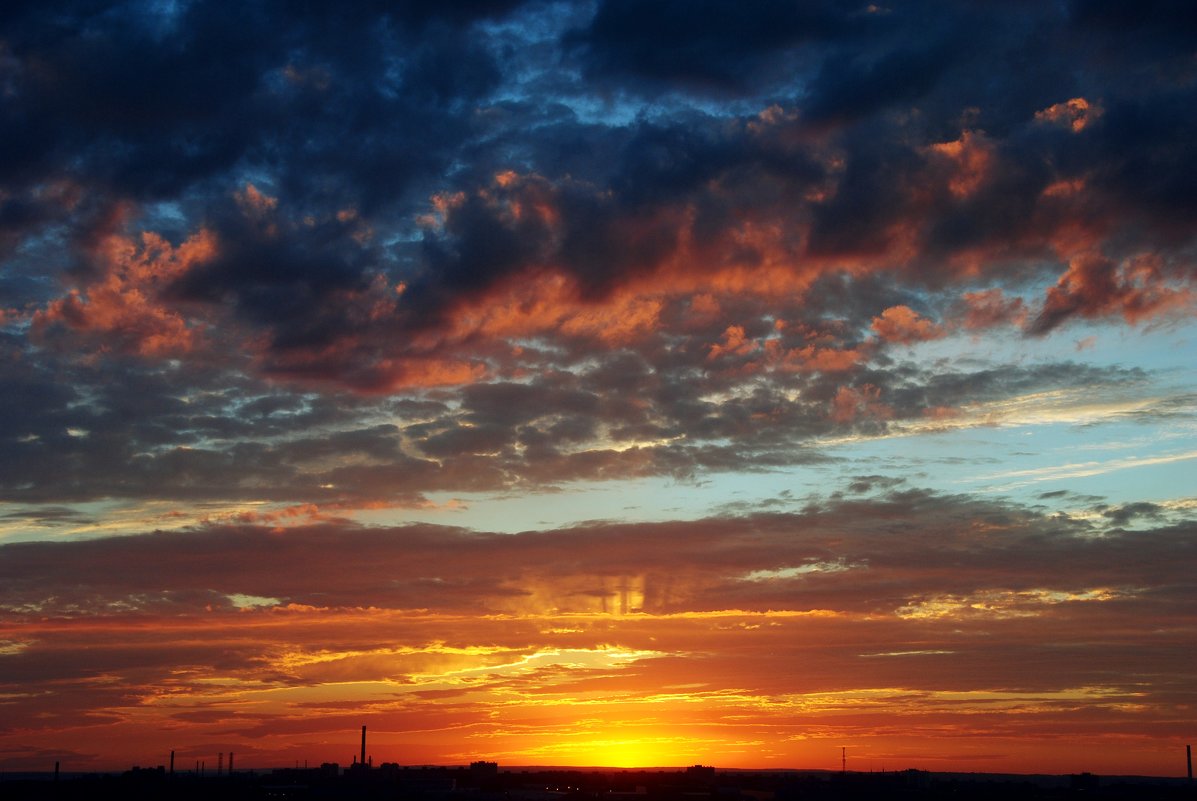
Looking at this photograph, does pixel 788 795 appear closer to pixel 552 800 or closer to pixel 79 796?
pixel 552 800

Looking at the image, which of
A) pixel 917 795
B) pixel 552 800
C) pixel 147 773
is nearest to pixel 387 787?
pixel 552 800

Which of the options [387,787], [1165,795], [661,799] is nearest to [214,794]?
[387,787]

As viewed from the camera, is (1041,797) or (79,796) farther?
(1041,797)

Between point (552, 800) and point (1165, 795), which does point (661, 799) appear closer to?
point (552, 800)

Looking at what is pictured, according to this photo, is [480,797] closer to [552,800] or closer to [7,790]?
[552,800]

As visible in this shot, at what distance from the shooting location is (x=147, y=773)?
19975cm

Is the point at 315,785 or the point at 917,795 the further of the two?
the point at 315,785

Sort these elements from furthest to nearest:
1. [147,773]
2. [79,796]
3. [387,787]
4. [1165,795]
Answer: [147,773], [387,787], [1165,795], [79,796]

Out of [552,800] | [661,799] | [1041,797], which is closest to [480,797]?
[552,800]

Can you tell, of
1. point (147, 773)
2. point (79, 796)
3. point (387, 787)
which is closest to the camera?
point (79, 796)

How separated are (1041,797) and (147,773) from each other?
472 ft

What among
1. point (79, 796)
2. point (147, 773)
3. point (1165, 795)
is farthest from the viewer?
point (147, 773)

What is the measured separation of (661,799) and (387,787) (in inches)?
1777

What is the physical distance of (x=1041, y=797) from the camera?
177250 mm
